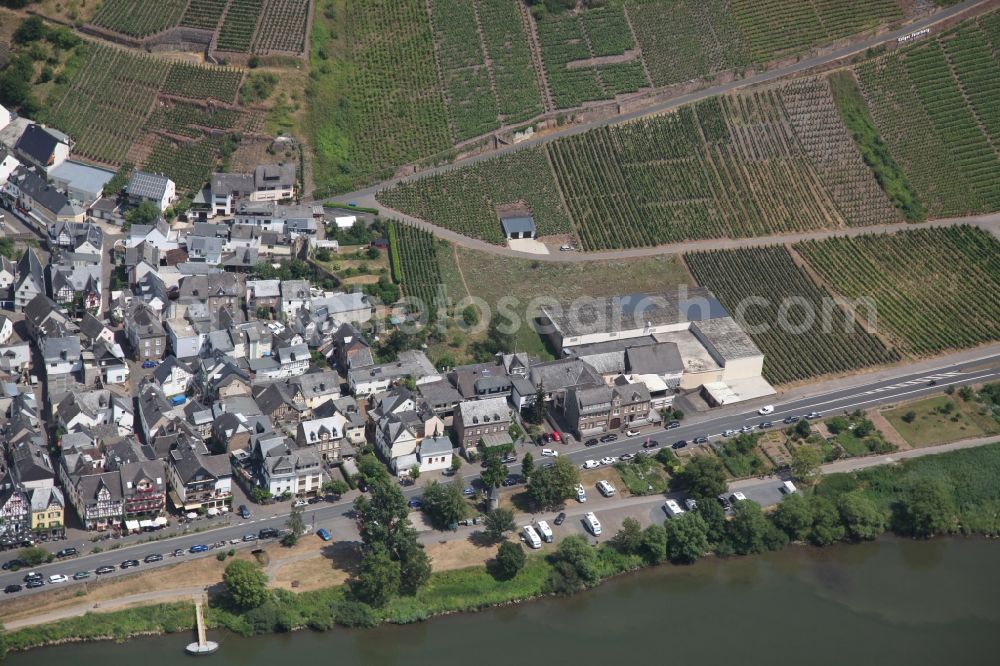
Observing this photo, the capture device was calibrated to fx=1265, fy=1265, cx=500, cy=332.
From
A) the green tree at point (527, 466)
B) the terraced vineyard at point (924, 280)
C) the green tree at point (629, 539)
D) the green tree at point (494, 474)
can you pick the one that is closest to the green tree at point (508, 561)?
the green tree at point (494, 474)

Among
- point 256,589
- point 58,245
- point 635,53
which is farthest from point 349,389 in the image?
point 635,53

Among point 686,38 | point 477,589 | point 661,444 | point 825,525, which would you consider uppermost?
point 686,38

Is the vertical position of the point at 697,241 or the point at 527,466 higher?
the point at 697,241

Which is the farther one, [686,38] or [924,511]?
[686,38]

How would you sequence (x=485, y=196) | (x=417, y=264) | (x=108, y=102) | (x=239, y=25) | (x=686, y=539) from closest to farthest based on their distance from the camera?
(x=686, y=539), (x=417, y=264), (x=485, y=196), (x=108, y=102), (x=239, y=25)

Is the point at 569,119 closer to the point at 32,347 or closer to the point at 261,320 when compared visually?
the point at 261,320

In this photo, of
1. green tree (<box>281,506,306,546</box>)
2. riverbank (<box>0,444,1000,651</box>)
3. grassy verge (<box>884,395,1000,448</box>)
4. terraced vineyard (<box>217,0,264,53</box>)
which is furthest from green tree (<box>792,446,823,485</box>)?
terraced vineyard (<box>217,0,264,53</box>)

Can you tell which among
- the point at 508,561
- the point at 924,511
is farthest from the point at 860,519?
the point at 508,561

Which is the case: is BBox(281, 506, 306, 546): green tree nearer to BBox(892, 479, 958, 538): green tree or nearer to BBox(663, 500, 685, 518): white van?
BBox(663, 500, 685, 518): white van

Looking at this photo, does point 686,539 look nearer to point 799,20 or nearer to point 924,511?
point 924,511
